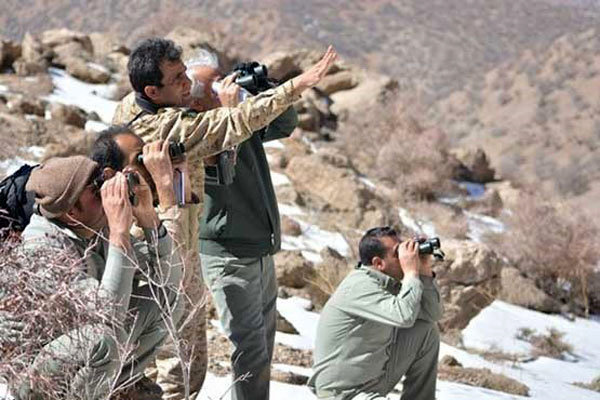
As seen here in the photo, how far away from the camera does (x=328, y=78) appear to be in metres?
24.5

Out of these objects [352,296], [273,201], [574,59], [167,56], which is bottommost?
[574,59]

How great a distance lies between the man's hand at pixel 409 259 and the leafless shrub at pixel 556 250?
8.98 meters

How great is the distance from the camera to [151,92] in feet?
14.4

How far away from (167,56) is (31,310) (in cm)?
155

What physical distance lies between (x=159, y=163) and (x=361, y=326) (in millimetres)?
1571

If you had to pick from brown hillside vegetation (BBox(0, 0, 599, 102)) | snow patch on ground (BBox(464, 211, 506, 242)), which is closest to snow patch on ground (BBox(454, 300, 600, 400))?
snow patch on ground (BBox(464, 211, 506, 242))

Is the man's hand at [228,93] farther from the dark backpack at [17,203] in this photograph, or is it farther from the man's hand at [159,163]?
the dark backpack at [17,203]

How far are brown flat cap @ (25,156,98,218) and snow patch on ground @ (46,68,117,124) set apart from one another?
14.2 meters

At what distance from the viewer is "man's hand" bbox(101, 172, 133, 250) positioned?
3582mm

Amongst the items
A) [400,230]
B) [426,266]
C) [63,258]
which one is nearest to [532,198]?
[400,230]

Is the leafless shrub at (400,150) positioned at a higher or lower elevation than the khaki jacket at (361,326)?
lower

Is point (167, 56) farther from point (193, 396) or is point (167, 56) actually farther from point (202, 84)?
point (193, 396)

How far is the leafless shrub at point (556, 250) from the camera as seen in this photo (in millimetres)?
14228

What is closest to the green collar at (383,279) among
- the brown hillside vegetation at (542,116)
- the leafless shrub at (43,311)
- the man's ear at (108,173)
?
the man's ear at (108,173)
